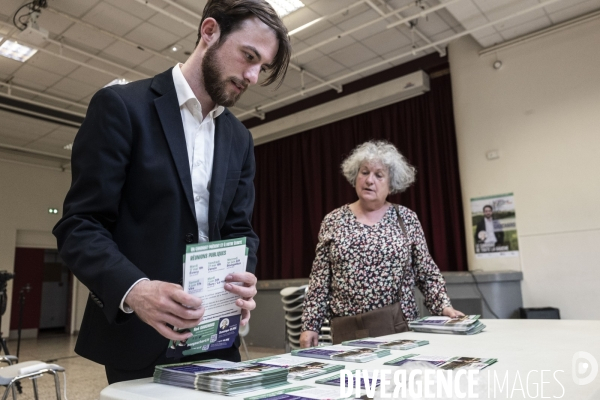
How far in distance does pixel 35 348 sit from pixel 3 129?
3869mm

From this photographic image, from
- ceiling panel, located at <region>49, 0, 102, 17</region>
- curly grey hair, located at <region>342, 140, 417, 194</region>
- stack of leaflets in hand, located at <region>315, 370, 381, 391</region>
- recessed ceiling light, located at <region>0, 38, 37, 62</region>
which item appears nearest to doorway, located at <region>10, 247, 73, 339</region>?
recessed ceiling light, located at <region>0, 38, 37, 62</region>

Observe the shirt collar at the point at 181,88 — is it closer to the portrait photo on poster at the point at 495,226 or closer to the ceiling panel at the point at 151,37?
the ceiling panel at the point at 151,37

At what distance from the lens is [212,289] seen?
83 centimetres

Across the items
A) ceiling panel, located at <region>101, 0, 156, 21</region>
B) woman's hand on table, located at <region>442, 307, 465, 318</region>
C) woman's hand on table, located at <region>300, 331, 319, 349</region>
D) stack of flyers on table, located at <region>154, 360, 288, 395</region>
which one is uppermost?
ceiling panel, located at <region>101, 0, 156, 21</region>

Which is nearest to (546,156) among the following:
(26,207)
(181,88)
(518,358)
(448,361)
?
(518,358)

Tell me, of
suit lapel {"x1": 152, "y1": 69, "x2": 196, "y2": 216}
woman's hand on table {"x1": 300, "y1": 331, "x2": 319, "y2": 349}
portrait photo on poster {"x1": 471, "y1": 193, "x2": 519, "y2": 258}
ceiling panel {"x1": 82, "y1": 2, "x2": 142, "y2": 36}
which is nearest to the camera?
suit lapel {"x1": 152, "y1": 69, "x2": 196, "y2": 216}

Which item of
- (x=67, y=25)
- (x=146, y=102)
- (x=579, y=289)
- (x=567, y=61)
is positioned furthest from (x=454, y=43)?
(x=146, y=102)

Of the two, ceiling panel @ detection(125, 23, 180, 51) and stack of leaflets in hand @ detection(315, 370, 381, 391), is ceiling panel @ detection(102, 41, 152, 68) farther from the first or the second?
stack of leaflets in hand @ detection(315, 370, 381, 391)

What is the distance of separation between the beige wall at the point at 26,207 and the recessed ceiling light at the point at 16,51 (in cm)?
439

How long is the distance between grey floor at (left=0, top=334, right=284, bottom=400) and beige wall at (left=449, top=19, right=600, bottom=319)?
3.28 m

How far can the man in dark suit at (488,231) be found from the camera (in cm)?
524

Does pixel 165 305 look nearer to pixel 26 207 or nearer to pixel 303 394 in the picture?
pixel 303 394

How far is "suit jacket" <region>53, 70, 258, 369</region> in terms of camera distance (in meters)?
0.83

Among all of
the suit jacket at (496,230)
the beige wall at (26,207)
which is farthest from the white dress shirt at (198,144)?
the beige wall at (26,207)
